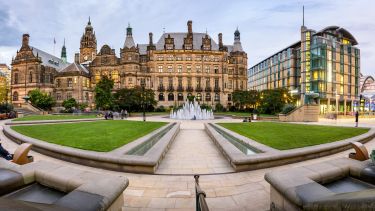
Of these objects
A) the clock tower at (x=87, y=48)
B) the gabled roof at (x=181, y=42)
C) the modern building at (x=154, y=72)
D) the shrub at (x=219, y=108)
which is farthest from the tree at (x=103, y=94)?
the clock tower at (x=87, y=48)

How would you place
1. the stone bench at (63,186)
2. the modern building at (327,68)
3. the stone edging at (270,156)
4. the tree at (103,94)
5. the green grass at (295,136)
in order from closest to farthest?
the stone bench at (63,186) → the stone edging at (270,156) → the green grass at (295,136) → the tree at (103,94) → the modern building at (327,68)

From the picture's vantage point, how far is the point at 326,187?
493 centimetres

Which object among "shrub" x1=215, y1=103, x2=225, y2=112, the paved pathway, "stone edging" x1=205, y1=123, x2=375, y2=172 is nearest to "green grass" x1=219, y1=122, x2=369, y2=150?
"stone edging" x1=205, y1=123, x2=375, y2=172

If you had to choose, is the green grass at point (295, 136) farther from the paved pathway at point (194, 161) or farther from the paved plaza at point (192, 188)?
the paved pathway at point (194, 161)

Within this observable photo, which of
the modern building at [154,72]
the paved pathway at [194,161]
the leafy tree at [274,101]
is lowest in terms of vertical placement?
the paved pathway at [194,161]

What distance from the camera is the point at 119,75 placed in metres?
67.8

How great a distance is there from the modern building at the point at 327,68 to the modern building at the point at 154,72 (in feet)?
73.3

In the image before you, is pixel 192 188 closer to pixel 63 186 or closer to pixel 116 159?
pixel 116 159

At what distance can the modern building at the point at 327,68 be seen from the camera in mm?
59531

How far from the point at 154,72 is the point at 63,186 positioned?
64.8m

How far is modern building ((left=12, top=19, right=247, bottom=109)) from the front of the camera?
219ft

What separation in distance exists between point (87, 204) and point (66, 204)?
322 mm

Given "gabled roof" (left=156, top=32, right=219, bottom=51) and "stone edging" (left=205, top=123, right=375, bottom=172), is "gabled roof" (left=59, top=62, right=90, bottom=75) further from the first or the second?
"stone edging" (left=205, top=123, right=375, bottom=172)

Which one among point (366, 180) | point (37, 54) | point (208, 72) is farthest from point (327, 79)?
point (37, 54)
